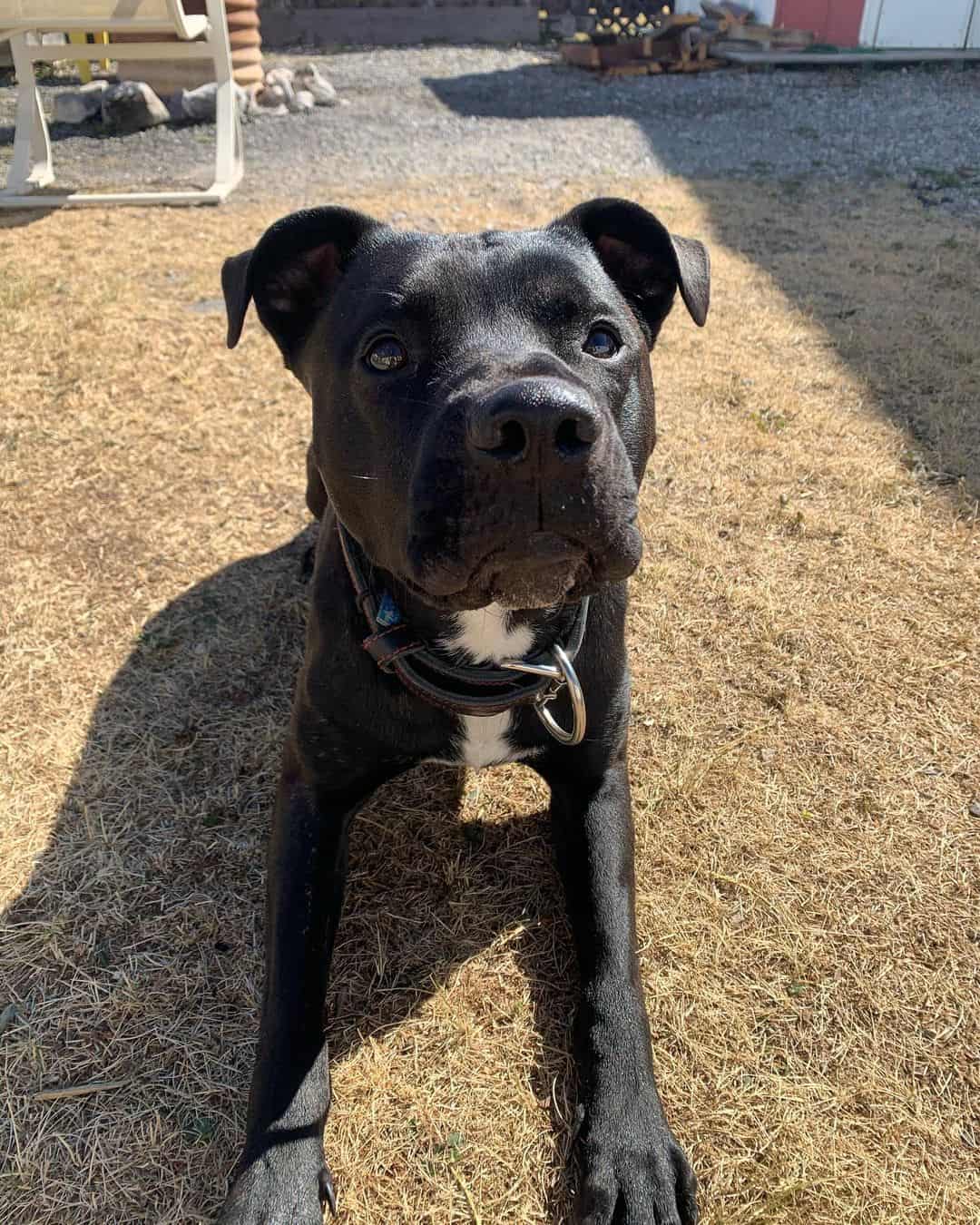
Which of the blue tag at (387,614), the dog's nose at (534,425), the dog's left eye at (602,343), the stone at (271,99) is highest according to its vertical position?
the dog's nose at (534,425)

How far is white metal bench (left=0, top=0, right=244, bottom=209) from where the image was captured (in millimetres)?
6840

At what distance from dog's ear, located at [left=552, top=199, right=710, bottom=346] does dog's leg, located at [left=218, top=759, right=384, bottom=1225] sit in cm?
141

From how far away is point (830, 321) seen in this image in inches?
222

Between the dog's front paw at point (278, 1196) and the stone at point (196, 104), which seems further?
the stone at point (196, 104)

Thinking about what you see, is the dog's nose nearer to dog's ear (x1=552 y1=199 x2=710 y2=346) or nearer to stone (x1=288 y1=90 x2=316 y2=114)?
dog's ear (x1=552 y1=199 x2=710 y2=346)

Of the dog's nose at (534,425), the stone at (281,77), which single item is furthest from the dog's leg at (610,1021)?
the stone at (281,77)

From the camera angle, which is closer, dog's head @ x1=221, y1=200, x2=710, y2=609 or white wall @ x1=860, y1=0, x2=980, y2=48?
dog's head @ x1=221, y1=200, x2=710, y2=609

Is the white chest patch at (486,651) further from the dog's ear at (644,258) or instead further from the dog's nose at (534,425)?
the dog's ear at (644,258)

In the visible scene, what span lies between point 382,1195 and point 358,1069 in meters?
0.26

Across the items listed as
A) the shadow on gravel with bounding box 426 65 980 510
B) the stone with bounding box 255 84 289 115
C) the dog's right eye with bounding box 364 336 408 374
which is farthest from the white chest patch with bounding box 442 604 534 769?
the stone with bounding box 255 84 289 115

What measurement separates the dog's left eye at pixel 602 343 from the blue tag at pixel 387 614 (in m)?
0.70

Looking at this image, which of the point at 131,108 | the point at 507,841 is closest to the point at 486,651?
the point at 507,841

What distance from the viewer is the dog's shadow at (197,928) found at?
201 centimetres

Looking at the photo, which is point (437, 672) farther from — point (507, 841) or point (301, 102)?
point (301, 102)
